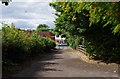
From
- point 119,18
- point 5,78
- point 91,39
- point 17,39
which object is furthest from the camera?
point 91,39

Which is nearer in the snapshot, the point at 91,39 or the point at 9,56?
the point at 9,56

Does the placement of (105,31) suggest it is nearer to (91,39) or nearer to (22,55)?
(91,39)

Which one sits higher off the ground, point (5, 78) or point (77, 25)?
point (77, 25)

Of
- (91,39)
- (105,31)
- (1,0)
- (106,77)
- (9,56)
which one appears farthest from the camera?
(91,39)

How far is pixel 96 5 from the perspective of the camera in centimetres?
825

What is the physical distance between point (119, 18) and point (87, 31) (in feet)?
60.4

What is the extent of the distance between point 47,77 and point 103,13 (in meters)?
7.55

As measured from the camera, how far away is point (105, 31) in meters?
25.3

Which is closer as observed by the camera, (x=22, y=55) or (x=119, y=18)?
(x=119, y=18)

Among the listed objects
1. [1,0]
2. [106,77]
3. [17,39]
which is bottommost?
[106,77]

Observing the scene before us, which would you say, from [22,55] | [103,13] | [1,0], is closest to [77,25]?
[22,55]

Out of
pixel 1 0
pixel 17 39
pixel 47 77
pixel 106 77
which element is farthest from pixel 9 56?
pixel 1 0

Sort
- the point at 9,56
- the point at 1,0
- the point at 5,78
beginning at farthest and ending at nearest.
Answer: the point at 9,56 < the point at 5,78 < the point at 1,0

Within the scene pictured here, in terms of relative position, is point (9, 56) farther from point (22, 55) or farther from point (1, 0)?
point (1, 0)
